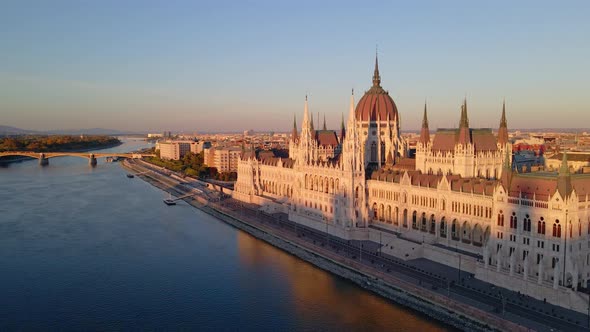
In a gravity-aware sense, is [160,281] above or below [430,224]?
below

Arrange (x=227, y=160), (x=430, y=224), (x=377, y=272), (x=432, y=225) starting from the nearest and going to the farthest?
1. (x=377, y=272)
2. (x=430, y=224)
3. (x=432, y=225)
4. (x=227, y=160)

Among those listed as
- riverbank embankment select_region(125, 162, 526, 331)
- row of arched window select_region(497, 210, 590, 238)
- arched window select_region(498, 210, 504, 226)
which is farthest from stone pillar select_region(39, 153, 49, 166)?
row of arched window select_region(497, 210, 590, 238)

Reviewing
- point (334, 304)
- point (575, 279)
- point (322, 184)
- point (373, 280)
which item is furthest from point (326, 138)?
point (575, 279)

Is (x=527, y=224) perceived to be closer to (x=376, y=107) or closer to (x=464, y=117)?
(x=464, y=117)

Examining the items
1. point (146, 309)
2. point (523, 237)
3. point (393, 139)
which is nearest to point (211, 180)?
point (393, 139)

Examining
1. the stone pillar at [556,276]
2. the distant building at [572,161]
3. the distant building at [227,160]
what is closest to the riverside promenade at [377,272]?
the stone pillar at [556,276]

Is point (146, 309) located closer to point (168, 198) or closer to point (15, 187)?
point (168, 198)
